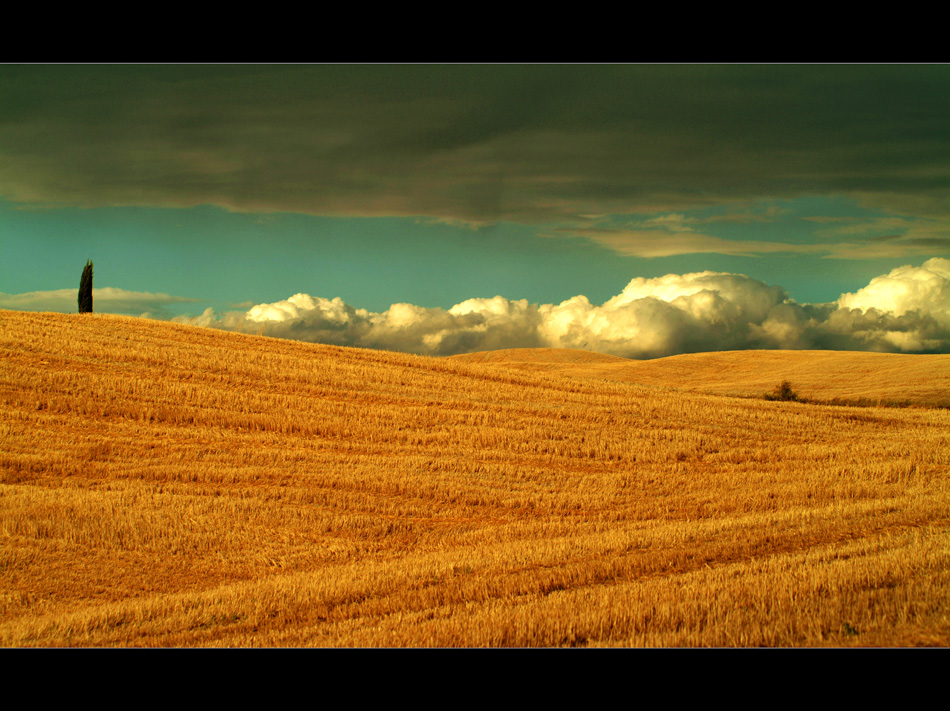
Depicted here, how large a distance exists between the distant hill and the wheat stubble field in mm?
11938

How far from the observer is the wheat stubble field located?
7.54 meters

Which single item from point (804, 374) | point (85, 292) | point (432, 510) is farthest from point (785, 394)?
point (85, 292)

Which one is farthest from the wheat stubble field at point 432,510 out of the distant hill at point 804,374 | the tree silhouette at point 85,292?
the tree silhouette at point 85,292

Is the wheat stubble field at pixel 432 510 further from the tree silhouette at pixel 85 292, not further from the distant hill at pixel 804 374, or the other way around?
the tree silhouette at pixel 85 292

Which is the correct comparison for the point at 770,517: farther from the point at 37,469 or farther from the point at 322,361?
the point at 322,361

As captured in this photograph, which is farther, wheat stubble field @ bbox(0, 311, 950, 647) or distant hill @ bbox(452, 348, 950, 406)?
distant hill @ bbox(452, 348, 950, 406)

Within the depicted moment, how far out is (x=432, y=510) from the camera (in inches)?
511

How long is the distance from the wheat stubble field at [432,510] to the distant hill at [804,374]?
39.2 ft

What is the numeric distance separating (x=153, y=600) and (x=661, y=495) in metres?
10.7

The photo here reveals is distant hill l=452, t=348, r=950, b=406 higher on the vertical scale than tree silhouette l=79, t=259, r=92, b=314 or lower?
lower

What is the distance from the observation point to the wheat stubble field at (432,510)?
7.54 meters

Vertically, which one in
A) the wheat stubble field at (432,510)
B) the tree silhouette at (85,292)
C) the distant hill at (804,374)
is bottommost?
the wheat stubble field at (432,510)

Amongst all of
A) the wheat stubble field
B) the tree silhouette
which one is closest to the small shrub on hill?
the wheat stubble field

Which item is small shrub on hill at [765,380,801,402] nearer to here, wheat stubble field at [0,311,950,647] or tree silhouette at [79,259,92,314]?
wheat stubble field at [0,311,950,647]
